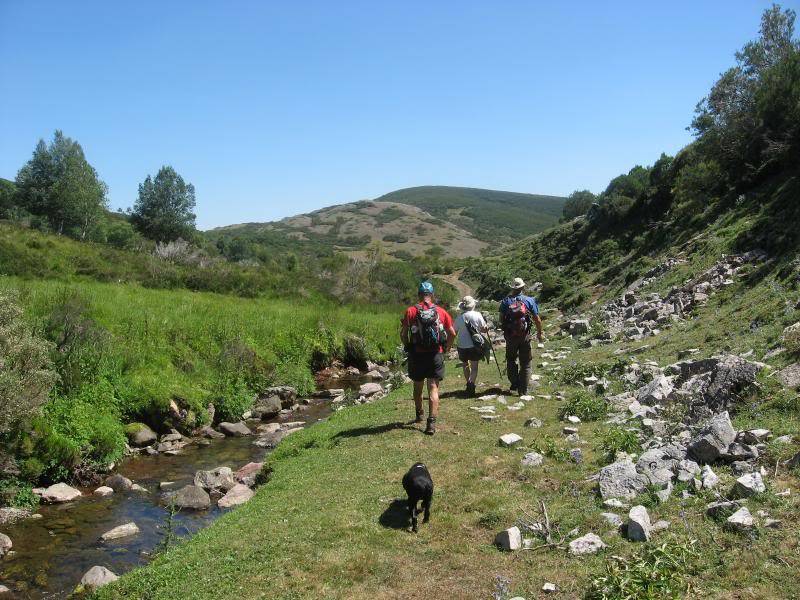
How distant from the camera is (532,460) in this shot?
7891 mm

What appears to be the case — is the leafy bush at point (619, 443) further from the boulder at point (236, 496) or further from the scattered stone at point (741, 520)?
the boulder at point (236, 496)

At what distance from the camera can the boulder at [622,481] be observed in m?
6.16

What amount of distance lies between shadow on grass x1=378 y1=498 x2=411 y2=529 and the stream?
3.97 m

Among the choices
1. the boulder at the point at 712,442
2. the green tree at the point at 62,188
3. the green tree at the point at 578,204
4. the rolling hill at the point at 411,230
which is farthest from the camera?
the rolling hill at the point at 411,230

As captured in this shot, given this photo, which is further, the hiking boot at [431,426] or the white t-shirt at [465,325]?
the white t-shirt at [465,325]

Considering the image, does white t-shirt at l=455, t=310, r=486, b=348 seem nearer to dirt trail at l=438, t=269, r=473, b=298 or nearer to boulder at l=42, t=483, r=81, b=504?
boulder at l=42, t=483, r=81, b=504

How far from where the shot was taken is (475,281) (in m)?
69.2

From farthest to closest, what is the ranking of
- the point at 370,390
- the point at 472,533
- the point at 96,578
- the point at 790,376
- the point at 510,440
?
1. the point at 370,390
2. the point at 510,440
3. the point at 790,376
4. the point at 96,578
5. the point at 472,533

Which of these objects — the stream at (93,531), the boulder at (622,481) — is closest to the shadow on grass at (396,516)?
the boulder at (622,481)

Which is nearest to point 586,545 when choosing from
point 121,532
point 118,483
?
point 121,532

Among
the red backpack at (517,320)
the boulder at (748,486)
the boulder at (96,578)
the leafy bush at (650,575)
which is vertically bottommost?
the boulder at (96,578)

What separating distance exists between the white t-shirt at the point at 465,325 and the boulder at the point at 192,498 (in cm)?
599

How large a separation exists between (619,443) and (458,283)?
211ft

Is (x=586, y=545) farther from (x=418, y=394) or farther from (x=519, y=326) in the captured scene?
(x=519, y=326)
